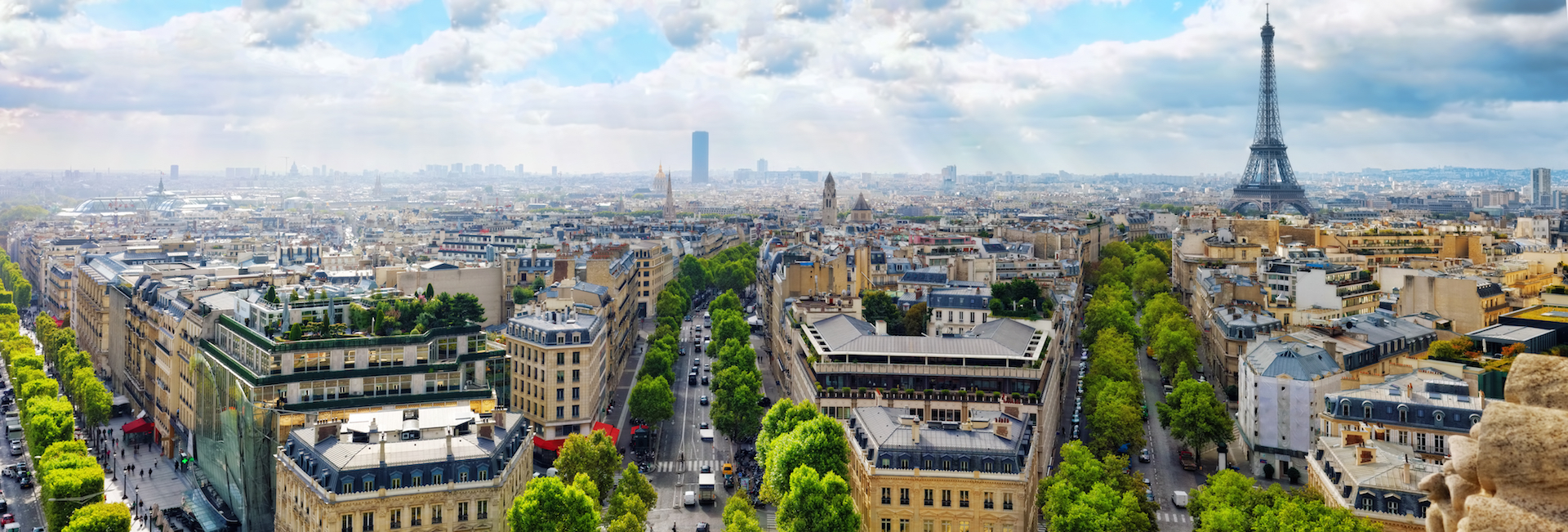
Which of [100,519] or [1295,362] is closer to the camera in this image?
[100,519]

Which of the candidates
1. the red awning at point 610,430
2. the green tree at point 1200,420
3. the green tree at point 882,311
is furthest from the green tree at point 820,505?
the green tree at point 882,311

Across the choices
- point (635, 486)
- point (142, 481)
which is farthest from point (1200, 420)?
point (142, 481)

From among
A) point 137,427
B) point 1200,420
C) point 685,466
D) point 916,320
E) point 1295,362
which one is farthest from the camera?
point 916,320

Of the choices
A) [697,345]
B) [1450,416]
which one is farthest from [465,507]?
[697,345]

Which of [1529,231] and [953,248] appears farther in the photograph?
[1529,231]

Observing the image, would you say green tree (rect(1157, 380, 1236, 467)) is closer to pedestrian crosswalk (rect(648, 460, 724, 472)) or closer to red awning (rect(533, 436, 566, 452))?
pedestrian crosswalk (rect(648, 460, 724, 472))

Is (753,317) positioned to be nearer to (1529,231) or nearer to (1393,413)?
(1393,413)

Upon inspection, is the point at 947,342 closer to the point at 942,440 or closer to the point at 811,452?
the point at 942,440
